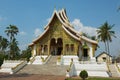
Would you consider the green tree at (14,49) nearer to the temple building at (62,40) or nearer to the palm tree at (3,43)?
the palm tree at (3,43)

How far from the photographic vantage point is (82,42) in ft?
121

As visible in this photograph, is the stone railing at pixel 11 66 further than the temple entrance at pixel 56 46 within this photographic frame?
No

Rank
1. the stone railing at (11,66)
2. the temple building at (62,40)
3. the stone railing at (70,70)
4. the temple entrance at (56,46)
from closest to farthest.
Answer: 1. the stone railing at (70,70)
2. the stone railing at (11,66)
3. the temple building at (62,40)
4. the temple entrance at (56,46)

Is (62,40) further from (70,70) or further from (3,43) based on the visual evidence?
(3,43)

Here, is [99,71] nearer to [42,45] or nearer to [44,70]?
[44,70]

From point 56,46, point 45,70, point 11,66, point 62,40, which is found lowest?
point 45,70

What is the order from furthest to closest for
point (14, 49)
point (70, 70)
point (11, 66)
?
1. point (14, 49)
2. point (11, 66)
3. point (70, 70)

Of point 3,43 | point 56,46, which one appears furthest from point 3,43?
point 56,46

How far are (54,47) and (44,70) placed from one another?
1263cm

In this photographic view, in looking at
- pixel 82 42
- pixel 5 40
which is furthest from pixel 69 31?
pixel 5 40

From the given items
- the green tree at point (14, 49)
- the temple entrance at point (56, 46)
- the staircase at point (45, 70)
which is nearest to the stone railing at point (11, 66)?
the staircase at point (45, 70)

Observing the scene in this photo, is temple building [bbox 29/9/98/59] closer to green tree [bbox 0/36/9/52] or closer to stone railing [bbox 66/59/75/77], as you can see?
stone railing [bbox 66/59/75/77]

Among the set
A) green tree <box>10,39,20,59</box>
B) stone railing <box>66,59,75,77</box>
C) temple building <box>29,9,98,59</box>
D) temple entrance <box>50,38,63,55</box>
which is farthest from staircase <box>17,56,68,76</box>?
green tree <box>10,39,20,59</box>

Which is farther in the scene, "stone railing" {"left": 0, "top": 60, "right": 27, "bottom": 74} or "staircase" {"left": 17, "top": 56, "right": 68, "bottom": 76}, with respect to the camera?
→ "stone railing" {"left": 0, "top": 60, "right": 27, "bottom": 74}
